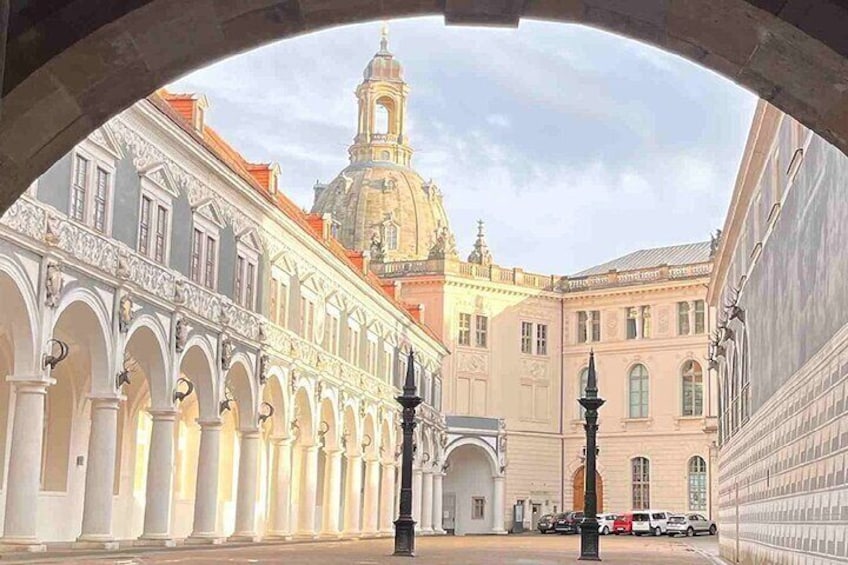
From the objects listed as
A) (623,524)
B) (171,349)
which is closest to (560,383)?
(623,524)

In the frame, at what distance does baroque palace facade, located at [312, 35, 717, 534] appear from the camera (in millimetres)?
67125

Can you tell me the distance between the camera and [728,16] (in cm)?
586

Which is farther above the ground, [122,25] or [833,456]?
[122,25]

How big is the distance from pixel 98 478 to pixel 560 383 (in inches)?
1915

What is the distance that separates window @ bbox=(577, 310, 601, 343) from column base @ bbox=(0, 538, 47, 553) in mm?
51217

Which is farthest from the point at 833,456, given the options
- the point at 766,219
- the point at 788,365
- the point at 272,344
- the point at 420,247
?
the point at 420,247

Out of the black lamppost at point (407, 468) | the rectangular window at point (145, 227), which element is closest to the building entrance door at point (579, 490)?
the black lamppost at point (407, 468)

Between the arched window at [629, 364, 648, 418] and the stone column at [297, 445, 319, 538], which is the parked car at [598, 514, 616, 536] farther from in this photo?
the stone column at [297, 445, 319, 538]

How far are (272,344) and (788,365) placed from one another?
21.3 m

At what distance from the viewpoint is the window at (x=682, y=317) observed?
222 ft

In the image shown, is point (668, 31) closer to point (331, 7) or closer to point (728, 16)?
point (728, 16)

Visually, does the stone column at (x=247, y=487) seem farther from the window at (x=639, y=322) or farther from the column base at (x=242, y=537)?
the window at (x=639, y=322)

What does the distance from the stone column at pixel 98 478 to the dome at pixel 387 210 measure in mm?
57615

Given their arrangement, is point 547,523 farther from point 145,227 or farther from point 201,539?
point 145,227
